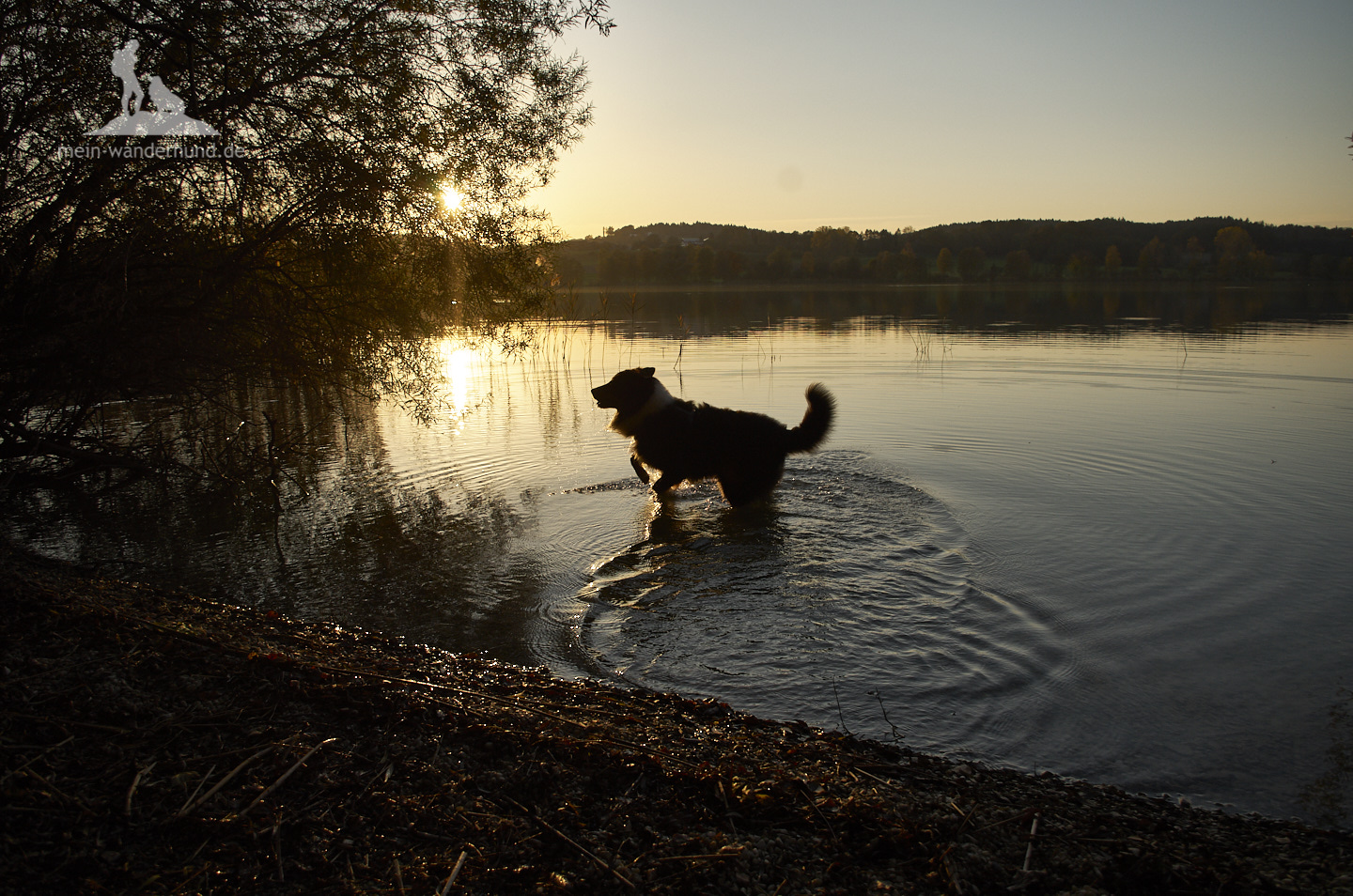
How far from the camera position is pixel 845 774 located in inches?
127

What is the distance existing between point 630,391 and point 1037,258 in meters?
94.6

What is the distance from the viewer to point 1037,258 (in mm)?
89812

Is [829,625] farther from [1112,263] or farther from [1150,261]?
[1112,263]

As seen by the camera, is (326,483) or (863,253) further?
(863,253)

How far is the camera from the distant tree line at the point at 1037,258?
7125cm

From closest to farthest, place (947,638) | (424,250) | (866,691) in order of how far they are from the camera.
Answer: (866,691) → (947,638) → (424,250)

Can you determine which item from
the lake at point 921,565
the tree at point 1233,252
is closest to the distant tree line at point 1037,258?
the tree at point 1233,252

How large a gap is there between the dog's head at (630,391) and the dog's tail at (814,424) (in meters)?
1.75

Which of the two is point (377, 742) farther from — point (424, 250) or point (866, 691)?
point (424, 250)

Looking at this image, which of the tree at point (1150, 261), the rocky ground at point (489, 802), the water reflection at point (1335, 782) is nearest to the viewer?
the rocky ground at point (489, 802)

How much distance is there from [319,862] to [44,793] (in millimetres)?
1021

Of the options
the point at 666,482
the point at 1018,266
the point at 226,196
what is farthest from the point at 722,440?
the point at 1018,266

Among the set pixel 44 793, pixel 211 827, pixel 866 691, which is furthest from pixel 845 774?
pixel 44 793

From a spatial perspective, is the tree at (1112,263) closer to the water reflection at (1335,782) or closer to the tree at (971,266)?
the tree at (971,266)
